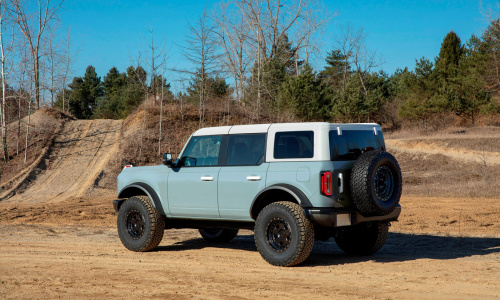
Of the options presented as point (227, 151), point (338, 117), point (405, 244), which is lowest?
point (405, 244)

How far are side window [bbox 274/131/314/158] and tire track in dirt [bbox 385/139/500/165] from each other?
2394 centimetres

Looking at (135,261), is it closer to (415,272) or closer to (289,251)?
(289,251)

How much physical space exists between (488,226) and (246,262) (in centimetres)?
726

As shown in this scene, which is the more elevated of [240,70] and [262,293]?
[240,70]

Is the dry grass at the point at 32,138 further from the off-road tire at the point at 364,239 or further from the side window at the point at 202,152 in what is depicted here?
the off-road tire at the point at 364,239

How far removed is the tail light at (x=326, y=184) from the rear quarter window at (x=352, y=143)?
34 centimetres

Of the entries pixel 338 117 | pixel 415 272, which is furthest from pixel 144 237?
pixel 338 117

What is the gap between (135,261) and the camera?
870cm

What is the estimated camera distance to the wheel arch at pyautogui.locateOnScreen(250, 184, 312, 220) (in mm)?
7730

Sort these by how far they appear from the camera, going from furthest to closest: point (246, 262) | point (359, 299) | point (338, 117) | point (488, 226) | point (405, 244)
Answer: point (338, 117) < point (488, 226) < point (405, 244) < point (246, 262) < point (359, 299)

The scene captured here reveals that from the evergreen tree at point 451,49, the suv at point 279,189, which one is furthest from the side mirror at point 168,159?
the evergreen tree at point 451,49

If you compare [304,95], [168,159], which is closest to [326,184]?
[168,159]

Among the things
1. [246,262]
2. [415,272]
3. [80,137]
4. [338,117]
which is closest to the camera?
[415,272]

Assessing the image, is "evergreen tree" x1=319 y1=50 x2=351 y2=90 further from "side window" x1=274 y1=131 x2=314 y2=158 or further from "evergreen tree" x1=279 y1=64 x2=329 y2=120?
"side window" x1=274 y1=131 x2=314 y2=158
